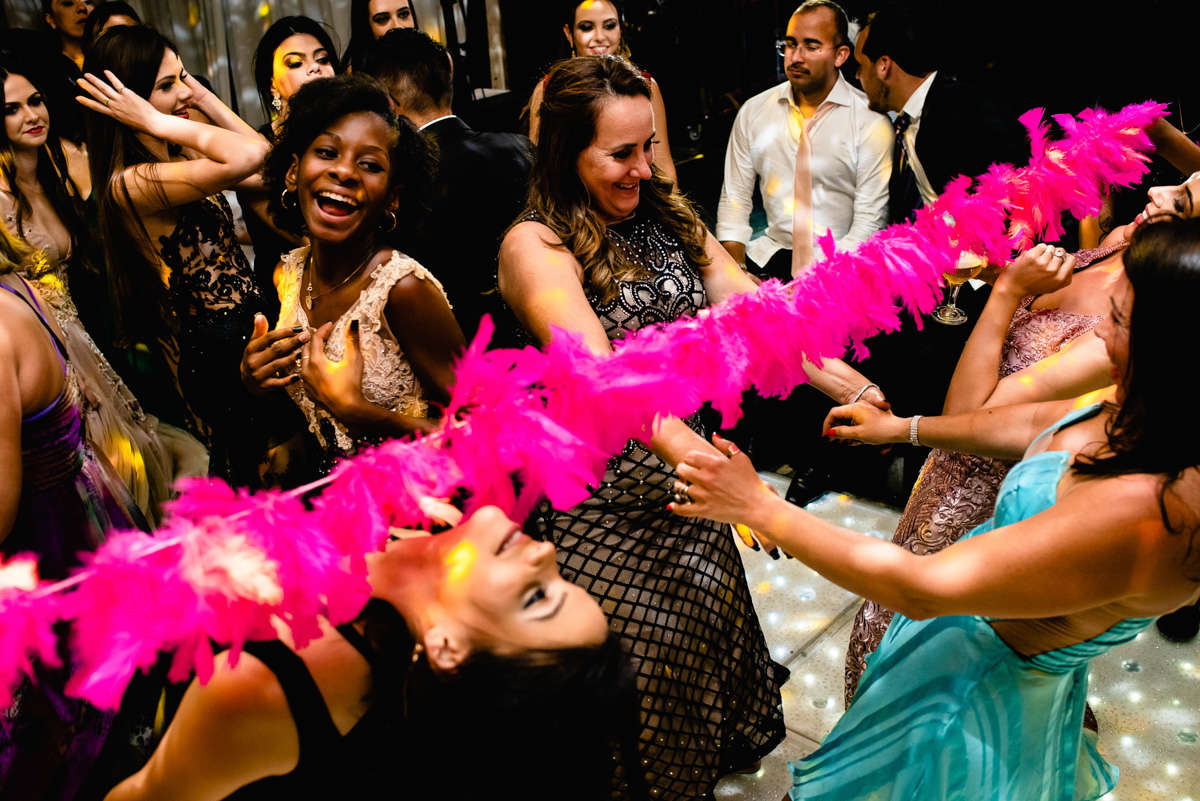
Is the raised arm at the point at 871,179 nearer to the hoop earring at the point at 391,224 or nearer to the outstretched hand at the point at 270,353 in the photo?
the hoop earring at the point at 391,224

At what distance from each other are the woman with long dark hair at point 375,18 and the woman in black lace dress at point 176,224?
4.56ft

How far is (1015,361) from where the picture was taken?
6.52 ft

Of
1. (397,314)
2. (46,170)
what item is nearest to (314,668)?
(397,314)

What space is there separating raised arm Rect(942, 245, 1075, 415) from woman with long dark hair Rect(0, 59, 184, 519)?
2.25 m

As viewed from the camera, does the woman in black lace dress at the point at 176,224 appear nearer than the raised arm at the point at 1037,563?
No

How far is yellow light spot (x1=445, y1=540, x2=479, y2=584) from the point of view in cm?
96

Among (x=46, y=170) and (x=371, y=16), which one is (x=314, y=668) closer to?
(x=46, y=170)

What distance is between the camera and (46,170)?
2.79 metres

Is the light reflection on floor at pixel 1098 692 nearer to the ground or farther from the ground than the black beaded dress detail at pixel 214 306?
nearer to the ground

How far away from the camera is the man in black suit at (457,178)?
2873mm

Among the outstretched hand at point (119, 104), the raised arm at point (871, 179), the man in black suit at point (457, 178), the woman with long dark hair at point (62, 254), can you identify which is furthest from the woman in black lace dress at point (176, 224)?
the raised arm at point (871, 179)

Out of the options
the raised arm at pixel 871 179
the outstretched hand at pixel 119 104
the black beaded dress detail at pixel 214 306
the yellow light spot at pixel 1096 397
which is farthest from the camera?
the raised arm at pixel 871 179

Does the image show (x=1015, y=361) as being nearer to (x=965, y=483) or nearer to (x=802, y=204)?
(x=965, y=483)

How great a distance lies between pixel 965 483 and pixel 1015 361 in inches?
11.9
